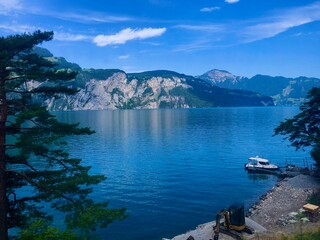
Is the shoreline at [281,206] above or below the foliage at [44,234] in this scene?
below

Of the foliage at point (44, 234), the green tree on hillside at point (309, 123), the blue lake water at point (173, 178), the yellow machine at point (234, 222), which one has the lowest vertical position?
the blue lake water at point (173, 178)

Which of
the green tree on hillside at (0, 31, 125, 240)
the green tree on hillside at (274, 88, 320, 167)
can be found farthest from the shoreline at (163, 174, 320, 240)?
the green tree on hillside at (0, 31, 125, 240)

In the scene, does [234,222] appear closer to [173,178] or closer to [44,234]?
[44,234]

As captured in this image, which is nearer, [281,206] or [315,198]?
[315,198]

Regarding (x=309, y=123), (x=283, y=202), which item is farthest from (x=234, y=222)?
(x=309, y=123)

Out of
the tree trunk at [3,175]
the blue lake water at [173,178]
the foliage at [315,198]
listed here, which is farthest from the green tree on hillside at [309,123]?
the tree trunk at [3,175]

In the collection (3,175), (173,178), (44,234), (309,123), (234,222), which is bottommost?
(173,178)

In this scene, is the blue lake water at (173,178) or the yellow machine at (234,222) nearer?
the yellow machine at (234,222)

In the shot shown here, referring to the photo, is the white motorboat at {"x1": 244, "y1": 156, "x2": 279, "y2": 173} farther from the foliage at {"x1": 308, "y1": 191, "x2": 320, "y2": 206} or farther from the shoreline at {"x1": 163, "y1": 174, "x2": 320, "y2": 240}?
the foliage at {"x1": 308, "y1": 191, "x2": 320, "y2": 206}

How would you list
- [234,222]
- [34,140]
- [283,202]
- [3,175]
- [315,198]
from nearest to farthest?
[3,175] < [34,140] < [234,222] < [315,198] < [283,202]

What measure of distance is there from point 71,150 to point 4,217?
8343 cm

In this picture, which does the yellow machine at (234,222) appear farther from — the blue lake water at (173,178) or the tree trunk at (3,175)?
the tree trunk at (3,175)

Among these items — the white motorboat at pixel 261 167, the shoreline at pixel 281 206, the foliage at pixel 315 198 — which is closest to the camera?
the shoreline at pixel 281 206

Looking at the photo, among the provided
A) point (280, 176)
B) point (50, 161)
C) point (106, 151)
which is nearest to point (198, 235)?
point (50, 161)
